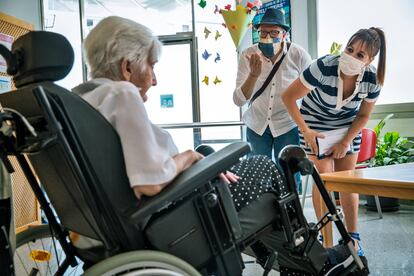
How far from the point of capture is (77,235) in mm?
1148

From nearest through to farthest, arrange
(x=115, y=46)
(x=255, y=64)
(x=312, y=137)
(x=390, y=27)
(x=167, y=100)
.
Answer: (x=115, y=46) → (x=312, y=137) → (x=255, y=64) → (x=390, y=27) → (x=167, y=100)

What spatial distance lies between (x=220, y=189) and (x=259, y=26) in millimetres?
1352

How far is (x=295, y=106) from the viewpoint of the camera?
1.94m

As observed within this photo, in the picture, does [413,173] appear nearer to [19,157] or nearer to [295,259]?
[295,259]

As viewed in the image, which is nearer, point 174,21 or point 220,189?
point 220,189

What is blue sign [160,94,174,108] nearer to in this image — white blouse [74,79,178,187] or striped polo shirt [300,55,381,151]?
striped polo shirt [300,55,381,151]

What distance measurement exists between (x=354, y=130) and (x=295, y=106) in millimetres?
303

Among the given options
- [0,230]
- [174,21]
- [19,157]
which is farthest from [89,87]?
[174,21]

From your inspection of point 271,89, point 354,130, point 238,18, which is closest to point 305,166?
point 354,130

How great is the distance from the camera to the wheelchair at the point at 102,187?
2.76 ft

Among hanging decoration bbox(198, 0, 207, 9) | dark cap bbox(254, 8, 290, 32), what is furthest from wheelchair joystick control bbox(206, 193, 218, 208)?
hanging decoration bbox(198, 0, 207, 9)

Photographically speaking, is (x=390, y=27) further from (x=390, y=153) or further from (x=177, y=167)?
(x=177, y=167)

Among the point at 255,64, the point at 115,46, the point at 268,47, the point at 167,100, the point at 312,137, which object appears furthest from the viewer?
the point at 167,100

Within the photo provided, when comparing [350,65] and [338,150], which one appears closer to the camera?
[350,65]
